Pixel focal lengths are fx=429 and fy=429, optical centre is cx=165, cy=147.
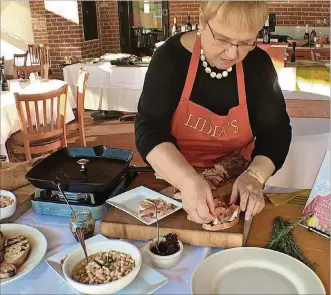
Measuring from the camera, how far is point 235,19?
3.54 feet

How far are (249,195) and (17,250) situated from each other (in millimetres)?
541

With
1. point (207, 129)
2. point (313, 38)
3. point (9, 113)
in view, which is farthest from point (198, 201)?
point (313, 38)

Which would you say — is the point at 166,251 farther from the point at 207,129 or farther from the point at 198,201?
the point at 207,129

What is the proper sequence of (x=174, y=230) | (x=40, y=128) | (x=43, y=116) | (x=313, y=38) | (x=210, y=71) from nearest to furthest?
(x=174, y=230), (x=210, y=71), (x=43, y=116), (x=40, y=128), (x=313, y=38)

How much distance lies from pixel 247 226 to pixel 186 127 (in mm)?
429

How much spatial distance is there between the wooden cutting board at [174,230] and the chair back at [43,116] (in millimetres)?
2041

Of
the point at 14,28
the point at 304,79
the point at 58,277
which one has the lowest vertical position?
the point at 58,277

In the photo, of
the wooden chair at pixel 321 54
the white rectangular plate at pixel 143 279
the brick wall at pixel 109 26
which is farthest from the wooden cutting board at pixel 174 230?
the brick wall at pixel 109 26

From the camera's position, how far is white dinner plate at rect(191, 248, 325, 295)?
0.82 m

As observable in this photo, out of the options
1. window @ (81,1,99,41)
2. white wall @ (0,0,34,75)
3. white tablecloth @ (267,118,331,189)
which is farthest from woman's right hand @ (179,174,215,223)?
white wall @ (0,0,34,75)

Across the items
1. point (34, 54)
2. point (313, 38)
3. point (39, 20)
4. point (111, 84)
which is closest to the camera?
point (111, 84)

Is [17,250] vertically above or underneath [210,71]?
underneath

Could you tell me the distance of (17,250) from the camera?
94 centimetres

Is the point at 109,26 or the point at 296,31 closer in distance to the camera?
the point at 296,31
